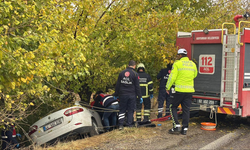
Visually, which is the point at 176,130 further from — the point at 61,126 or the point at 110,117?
the point at 61,126

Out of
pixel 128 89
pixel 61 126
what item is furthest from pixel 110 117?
pixel 61 126

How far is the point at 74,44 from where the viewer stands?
24.3ft

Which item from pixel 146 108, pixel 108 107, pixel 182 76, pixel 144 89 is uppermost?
pixel 182 76

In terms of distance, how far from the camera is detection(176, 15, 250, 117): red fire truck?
23.9 feet

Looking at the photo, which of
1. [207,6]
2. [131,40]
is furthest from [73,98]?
[207,6]

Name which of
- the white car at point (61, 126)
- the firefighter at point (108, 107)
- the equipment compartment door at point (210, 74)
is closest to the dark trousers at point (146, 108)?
the firefighter at point (108, 107)

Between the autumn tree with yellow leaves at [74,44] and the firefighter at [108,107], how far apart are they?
82 cm

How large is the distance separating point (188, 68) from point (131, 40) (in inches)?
108

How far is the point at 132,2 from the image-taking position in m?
9.96

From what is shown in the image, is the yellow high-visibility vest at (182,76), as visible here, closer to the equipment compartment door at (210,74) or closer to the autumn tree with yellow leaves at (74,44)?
the equipment compartment door at (210,74)

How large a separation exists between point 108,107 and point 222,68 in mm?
3158

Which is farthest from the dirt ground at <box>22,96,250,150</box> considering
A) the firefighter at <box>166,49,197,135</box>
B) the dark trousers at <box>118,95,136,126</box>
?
the dark trousers at <box>118,95,136,126</box>

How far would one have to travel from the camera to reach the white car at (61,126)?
7.07m

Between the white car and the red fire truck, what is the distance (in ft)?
9.98
